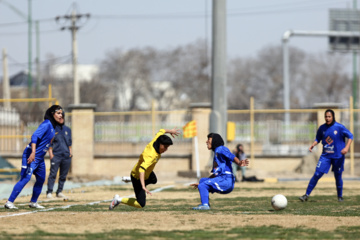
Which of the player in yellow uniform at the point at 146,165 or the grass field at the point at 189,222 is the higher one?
the player in yellow uniform at the point at 146,165

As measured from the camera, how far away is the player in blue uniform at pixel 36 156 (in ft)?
44.8

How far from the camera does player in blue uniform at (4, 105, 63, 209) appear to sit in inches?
537

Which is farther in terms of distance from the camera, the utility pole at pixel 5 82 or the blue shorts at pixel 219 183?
the utility pole at pixel 5 82

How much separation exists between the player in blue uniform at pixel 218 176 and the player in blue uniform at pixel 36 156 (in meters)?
2.85

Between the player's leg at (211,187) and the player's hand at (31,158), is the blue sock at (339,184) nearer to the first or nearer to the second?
the player's leg at (211,187)

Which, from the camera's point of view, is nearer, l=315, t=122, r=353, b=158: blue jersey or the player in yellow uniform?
the player in yellow uniform

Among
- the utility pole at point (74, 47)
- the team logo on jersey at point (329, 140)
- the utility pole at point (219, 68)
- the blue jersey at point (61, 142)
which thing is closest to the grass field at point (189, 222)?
the team logo on jersey at point (329, 140)

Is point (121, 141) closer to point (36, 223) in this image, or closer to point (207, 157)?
point (207, 157)

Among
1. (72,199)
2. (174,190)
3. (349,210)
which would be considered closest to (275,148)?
(174,190)

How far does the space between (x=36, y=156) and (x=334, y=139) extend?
634 centimetres

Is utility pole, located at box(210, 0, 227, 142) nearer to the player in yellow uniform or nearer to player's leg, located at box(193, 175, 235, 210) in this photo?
player's leg, located at box(193, 175, 235, 210)

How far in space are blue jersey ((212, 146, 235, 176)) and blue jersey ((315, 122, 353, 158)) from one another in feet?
13.0

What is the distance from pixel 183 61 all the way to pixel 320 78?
17286 millimetres

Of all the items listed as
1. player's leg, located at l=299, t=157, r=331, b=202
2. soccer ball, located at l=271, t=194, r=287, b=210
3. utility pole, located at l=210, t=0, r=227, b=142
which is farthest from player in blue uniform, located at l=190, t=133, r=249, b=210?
utility pole, located at l=210, t=0, r=227, b=142
